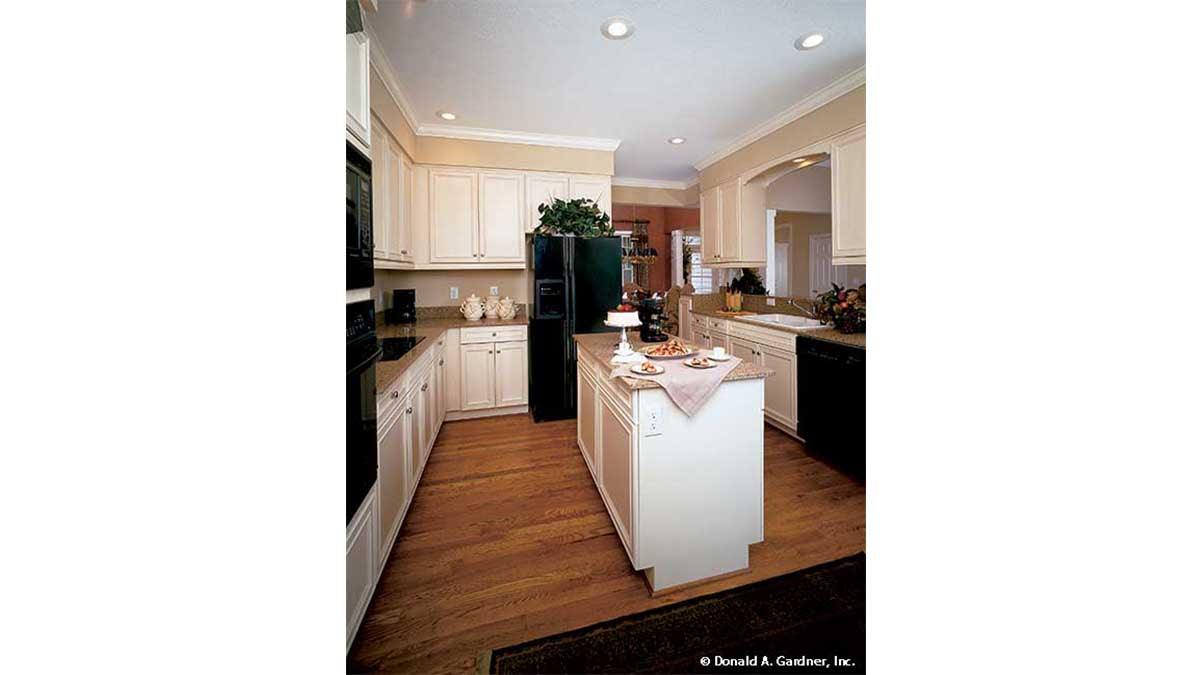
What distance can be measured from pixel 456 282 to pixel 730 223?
287cm

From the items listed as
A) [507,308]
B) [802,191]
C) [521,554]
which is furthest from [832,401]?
[802,191]

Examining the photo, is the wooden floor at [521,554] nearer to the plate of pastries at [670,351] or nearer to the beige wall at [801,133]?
the plate of pastries at [670,351]

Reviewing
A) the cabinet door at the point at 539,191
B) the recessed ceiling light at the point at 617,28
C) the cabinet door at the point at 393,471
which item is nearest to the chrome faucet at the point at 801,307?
the cabinet door at the point at 539,191

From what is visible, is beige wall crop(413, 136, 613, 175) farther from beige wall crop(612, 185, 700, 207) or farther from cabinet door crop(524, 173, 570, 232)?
beige wall crop(612, 185, 700, 207)

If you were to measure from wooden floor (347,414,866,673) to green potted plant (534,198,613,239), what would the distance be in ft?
6.51

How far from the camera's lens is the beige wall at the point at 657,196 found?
5742 mm

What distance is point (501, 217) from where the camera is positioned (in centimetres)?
421

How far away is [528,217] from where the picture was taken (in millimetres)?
4266

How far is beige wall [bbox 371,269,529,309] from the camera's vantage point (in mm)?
4244

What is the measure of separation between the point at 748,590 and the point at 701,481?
0.44 metres

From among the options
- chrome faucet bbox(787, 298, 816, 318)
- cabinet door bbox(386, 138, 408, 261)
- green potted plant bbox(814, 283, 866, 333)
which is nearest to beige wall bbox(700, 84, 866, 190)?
green potted plant bbox(814, 283, 866, 333)

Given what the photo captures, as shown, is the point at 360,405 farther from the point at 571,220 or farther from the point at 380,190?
the point at 571,220
